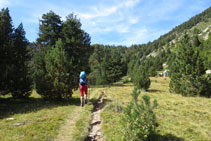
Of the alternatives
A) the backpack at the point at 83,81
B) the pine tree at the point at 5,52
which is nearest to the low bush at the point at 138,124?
the backpack at the point at 83,81

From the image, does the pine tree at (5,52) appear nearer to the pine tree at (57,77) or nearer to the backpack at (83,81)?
the pine tree at (57,77)

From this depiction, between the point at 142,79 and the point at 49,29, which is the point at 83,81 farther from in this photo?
the point at 49,29

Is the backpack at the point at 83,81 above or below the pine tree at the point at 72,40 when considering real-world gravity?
below

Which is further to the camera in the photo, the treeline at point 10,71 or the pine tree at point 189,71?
the pine tree at point 189,71

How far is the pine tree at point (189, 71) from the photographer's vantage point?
16578 millimetres

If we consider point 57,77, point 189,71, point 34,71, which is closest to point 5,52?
point 34,71

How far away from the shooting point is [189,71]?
1708cm

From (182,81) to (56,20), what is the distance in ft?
86.0

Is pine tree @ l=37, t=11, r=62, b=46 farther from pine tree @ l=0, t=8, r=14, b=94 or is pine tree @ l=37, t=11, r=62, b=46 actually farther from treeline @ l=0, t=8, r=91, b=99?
pine tree @ l=0, t=8, r=14, b=94

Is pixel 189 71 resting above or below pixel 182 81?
above

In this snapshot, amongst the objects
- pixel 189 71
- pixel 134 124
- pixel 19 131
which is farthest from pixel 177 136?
pixel 189 71

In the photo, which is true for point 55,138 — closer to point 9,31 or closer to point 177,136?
point 177,136

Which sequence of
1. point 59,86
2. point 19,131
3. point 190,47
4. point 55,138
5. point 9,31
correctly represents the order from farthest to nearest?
point 190,47
point 9,31
point 59,86
point 19,131
point 55,138

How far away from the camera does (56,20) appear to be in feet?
89.8
